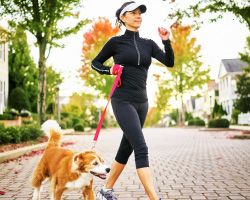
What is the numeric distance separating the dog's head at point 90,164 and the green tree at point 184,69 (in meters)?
47.7

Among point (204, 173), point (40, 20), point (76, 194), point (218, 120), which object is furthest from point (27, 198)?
point (218, 120)

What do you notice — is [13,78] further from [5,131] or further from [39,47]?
[5,131]

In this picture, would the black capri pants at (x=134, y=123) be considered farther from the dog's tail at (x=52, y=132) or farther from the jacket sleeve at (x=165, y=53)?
the dog's tail at (x=52, y=132)

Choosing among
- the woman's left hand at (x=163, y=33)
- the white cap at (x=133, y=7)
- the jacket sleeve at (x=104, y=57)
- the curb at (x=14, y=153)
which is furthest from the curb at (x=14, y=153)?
the woman's left hand at (x=163, y=33)

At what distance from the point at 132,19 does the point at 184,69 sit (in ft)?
165

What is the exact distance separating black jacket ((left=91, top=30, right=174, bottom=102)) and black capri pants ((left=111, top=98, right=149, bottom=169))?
0.07 m

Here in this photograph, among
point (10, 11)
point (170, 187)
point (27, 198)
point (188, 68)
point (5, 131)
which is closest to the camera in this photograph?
point (27, 198)

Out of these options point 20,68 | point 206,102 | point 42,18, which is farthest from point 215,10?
point 206,102

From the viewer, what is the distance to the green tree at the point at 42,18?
1948 cm

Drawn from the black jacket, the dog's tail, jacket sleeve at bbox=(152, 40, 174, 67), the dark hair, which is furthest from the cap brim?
the dog's tail

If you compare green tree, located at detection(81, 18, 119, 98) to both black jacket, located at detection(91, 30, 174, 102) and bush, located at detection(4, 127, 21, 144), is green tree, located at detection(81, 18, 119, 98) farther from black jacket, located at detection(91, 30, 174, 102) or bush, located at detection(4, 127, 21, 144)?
black jacket, located at detection(91, 30, 174, 102)

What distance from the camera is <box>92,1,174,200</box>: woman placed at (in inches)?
175

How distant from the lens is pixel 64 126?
34.8 m

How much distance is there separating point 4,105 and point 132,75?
26.3 metres
